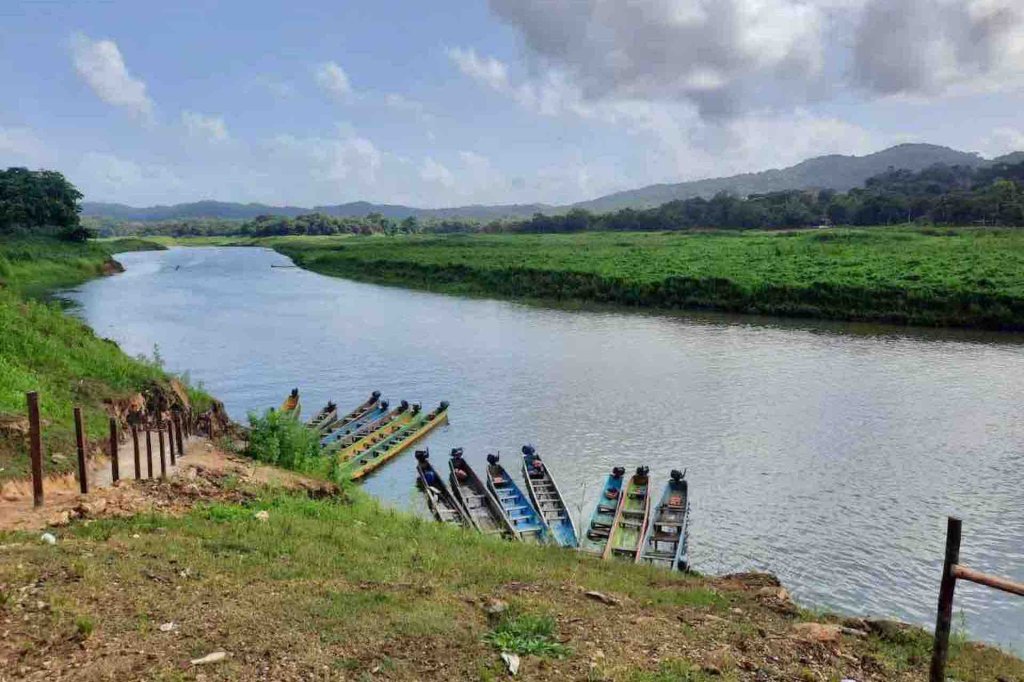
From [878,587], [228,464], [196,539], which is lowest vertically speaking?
[878,587]

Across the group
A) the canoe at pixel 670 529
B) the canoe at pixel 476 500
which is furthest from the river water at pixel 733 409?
the canoe at pixel 476 500

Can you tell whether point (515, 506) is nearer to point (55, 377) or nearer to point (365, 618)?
point (365, 618)

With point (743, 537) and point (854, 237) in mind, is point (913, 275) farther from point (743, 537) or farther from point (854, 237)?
point (743, 537)

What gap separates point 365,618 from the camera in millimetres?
8172

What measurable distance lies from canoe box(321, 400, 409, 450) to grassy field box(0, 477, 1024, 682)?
1017 centimetres

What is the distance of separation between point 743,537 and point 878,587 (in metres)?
2.92

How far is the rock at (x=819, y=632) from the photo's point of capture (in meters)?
9.04

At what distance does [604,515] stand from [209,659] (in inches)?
442

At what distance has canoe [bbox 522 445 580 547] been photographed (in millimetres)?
15906

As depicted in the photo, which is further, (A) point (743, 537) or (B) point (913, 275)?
(B) point (913, 275)

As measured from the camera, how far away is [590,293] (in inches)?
2319

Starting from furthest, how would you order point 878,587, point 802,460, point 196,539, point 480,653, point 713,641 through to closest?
point 802,460, point 878,587, point 196,539, point 713,641, point 480,653

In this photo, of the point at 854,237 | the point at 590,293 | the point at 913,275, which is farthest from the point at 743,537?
the point at 854,237

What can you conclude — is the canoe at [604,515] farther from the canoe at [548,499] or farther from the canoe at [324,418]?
the canoe at [324,418]
